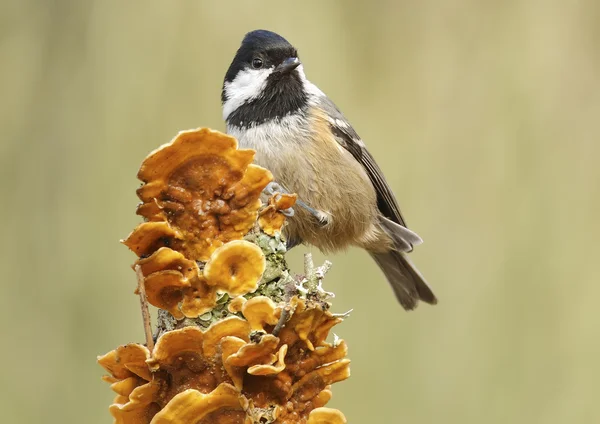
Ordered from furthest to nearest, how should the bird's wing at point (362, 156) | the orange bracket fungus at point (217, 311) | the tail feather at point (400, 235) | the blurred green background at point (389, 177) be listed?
the tail feather at point (400, 235), the bird's wing at point (362, 156), the blurred green background at point (389, 177), the orange bracket fungus at point (217, 311)

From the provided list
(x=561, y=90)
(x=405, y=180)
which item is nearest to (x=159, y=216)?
(x=405, y=180)

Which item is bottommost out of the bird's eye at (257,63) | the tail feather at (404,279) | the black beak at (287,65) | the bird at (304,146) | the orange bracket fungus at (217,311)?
the orange bracket fungus at (217,311)

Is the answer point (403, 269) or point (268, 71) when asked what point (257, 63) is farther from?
point (403, 269)

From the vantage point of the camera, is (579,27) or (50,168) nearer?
(50,168)

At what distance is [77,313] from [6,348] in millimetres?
343

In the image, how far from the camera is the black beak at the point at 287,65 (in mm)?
3203

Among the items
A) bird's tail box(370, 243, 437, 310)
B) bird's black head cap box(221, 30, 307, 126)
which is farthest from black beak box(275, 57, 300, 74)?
bird's tail box(370, 243, 437, 310)

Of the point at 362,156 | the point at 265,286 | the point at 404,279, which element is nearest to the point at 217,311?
the point at 265,286

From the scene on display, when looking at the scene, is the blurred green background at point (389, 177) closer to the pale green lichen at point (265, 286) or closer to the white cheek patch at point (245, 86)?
the white cheek patch at point (245, 86)

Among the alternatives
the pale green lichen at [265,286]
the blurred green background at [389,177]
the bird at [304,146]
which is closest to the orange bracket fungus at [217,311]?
the pale green lichen at [265,286]

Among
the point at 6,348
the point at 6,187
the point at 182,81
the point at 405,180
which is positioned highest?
the point at 182,81

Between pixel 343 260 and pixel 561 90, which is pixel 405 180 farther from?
pixel 561 90

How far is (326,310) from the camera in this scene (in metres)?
1.43

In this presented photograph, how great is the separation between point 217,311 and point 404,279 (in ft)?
8.96
